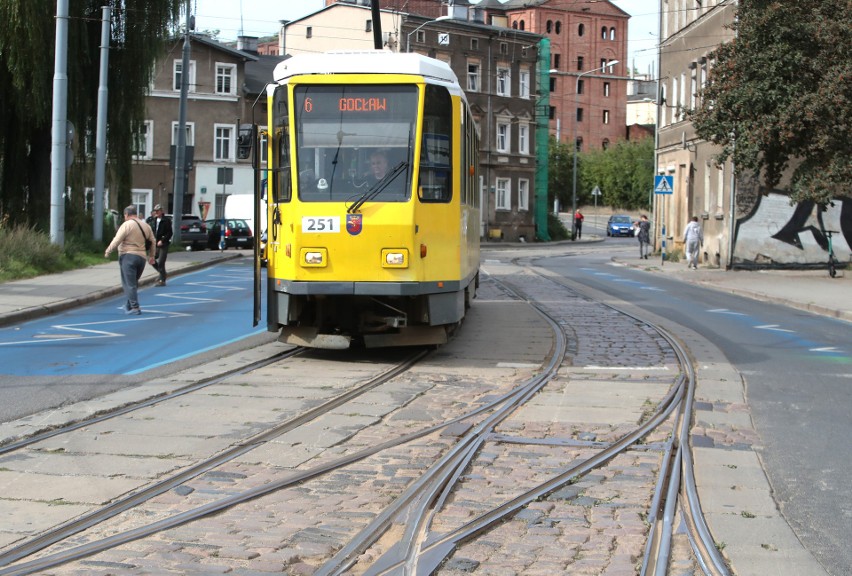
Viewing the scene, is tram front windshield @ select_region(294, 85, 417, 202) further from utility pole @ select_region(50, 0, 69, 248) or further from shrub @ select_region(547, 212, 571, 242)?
shrub @ select_region(547, 212, 571, 242)

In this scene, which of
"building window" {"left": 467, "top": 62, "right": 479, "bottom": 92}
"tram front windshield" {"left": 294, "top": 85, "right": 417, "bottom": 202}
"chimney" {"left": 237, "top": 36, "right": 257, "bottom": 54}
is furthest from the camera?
"chimney" {"left": 237, "top": 36, "right": 257, "bottom": 54}

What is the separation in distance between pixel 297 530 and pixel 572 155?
90822 millimetres

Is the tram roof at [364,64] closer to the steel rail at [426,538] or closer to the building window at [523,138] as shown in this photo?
the steel rail at [426,538]

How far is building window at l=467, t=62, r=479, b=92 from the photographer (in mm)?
70750

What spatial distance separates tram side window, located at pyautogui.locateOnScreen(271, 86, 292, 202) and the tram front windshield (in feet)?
0.56

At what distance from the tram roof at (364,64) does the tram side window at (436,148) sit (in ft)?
0.85

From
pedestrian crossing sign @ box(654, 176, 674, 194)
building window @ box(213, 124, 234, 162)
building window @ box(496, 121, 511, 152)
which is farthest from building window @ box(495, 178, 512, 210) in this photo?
pedestrian crossing sign @ box(654, 176, 674, 194)

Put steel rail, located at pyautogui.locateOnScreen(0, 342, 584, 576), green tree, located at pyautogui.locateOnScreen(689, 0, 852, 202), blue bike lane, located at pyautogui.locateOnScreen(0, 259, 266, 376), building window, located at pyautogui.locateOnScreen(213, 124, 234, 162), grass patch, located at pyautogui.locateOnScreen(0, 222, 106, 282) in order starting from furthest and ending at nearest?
building window, located at pyautogui.locateOnScreen(213, 124, 234, 162) < green tree, located at pyautogui.locateOnScreen(689, 0, 852, 202) < grass patch, located at pyautogui.locateOnScreen(0, 222, 106, 282) < blue bike lane, located at pyautogui.locateOnScreen(0, 259, 266, 376) < steel rail, located at pyautogui.locateOnScreen(0, 342, 584, 576)

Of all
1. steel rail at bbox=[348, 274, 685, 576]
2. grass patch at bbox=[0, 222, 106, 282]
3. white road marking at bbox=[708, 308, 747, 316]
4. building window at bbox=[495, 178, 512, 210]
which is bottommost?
steel rail at bbox=[348, 274, 685, 576]

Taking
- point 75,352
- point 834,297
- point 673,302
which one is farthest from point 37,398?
point 834,297

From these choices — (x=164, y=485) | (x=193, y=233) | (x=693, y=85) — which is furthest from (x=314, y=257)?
(x=693, y=85)

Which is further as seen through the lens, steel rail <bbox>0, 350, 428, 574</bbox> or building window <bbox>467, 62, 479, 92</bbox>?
building window <bbox>467, 62, 479, 92</bbox>

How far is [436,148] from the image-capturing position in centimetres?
1318

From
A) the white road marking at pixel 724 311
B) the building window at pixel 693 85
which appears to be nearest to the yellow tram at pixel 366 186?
the white road marking at pixel 724 311
